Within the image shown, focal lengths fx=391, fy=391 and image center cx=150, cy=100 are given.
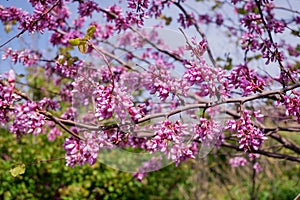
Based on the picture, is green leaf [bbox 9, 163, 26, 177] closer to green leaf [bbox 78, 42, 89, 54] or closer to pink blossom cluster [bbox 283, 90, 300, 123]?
green leaf [bbox 78, 42, 89, 54]

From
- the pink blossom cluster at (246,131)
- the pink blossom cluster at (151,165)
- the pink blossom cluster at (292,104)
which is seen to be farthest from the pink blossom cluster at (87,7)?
the pink blossom cluster at (292,104)

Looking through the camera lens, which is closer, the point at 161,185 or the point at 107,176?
the point at 107,176

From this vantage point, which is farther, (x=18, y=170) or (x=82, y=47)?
(x=18, y=170)

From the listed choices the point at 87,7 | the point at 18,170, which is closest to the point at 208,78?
the point at 18,170

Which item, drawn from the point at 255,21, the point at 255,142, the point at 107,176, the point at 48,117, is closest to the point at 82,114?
the point at 48,117

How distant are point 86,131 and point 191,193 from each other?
15.2ft

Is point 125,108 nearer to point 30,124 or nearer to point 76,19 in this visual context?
point 30,124

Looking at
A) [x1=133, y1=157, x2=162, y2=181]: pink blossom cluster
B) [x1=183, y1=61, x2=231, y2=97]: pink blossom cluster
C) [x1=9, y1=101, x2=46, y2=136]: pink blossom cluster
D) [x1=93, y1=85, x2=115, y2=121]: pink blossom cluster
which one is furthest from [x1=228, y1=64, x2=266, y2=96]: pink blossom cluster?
[x1=133, y1=157, x2=162, y2=181]: pink blossom cluster

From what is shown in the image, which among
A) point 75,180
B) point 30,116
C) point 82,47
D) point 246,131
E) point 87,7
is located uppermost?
point 87,7

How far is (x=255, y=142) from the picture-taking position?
171 cm

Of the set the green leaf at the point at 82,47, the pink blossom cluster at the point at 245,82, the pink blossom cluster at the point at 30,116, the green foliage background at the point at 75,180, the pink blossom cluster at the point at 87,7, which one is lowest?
the green foliage background at the point at 75,180

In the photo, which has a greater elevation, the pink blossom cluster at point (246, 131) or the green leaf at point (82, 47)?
the green leaf at point (82, 47)

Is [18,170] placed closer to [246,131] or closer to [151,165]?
[246,131]

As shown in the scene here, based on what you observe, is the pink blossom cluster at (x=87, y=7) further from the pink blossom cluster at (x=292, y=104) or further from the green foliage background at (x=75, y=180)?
the pink blossom cluster at (x=292, y=104)
